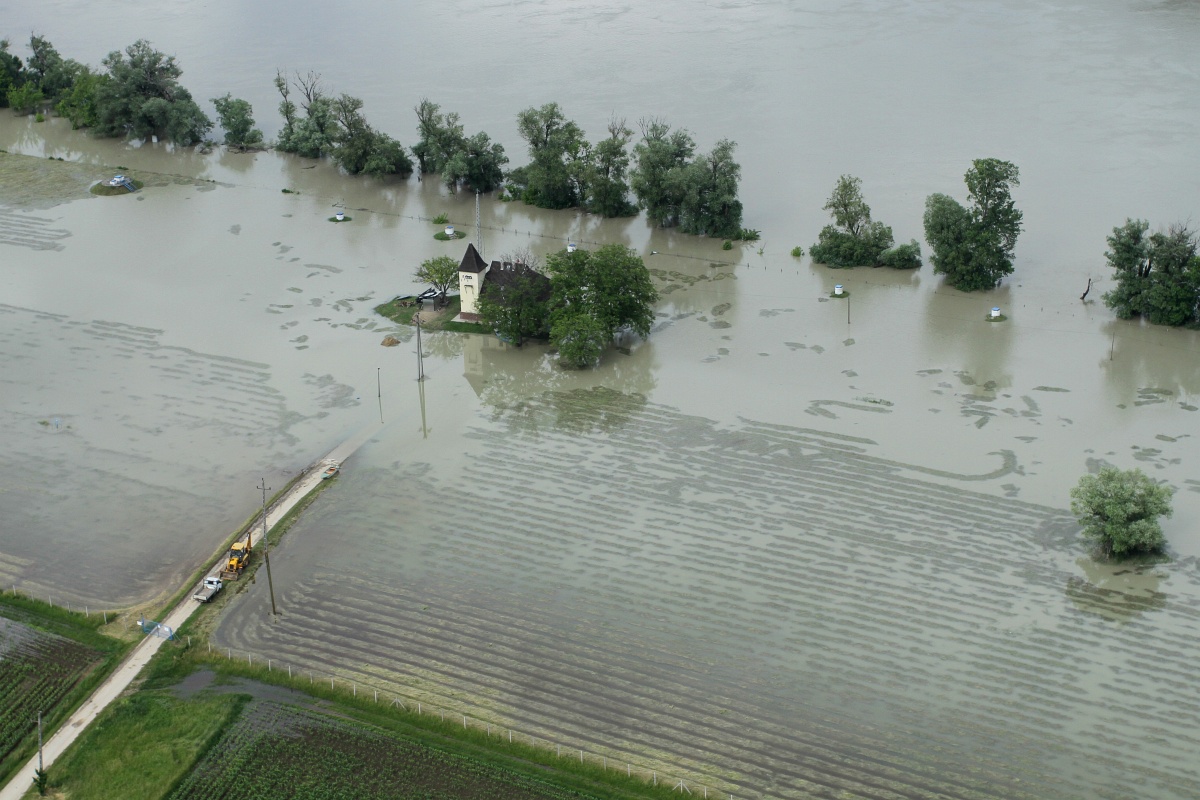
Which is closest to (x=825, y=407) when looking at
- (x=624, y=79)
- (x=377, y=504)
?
(x=377, y=504)

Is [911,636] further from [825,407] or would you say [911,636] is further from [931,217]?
[931,217]

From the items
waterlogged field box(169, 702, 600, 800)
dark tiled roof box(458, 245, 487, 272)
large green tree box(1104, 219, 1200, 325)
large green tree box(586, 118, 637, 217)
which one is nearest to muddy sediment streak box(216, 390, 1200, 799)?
waterlogged field box(169, 702, 600, 800)

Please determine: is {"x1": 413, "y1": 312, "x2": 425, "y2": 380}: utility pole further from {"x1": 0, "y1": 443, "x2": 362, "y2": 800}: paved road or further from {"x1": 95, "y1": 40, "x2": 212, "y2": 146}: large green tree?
{"x1": 95, "y1": 40, "x2": 212, "y2": 146}: large green tree

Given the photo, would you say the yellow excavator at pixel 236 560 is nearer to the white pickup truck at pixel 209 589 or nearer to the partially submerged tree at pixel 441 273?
the white pickup truck at pixel 209 589

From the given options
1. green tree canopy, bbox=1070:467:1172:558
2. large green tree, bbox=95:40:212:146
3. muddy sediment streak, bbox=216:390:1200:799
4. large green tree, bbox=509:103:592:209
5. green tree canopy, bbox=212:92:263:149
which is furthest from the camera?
large green tree, bbox=95:40:212:146

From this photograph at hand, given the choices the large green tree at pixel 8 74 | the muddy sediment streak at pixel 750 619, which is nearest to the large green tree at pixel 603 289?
the muddy sediment streak at pixel 750 619

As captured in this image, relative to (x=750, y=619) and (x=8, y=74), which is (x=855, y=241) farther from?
(x=8, y=74)
